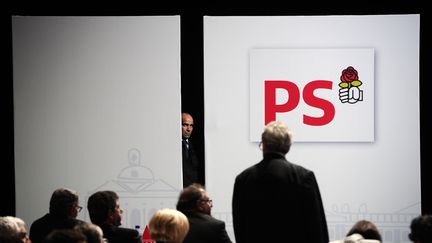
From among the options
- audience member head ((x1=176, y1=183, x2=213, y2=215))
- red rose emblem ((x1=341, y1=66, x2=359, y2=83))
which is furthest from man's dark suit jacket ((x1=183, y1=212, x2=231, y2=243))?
red rose emblem ((x1=341, y1=66, x2=359, y2=83))

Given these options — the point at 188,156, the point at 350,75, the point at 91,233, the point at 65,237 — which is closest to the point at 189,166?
the point at 188,156

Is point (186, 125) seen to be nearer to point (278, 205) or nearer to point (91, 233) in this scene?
point (278, 205)

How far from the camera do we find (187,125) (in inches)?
258

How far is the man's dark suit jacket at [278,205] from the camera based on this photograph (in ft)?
12.7

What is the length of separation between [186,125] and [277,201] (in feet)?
8.97

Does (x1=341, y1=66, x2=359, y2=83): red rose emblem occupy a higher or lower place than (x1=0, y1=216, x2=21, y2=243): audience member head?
higher

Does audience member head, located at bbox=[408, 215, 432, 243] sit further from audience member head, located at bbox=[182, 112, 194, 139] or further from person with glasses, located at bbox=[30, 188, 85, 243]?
audience member head, located at bbox=[182, 112, 194, 139]

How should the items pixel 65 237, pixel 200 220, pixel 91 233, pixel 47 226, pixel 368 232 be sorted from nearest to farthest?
pixel 65 237, pixel 91 233, pixel 368 232, pixel 200 220, pixel 47 226

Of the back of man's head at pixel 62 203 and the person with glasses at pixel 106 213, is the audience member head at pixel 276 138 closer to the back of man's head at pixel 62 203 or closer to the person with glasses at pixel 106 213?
the person with glasses at pixel 106 213

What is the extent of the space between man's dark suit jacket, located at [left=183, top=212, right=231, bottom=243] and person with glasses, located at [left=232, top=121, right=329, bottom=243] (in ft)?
1.29

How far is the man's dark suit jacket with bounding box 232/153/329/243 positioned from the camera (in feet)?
12.7

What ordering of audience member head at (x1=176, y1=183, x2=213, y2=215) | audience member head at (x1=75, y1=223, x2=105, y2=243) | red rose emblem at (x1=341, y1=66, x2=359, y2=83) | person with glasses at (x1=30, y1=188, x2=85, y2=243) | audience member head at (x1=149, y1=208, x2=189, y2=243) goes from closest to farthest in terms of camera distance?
audience member head at (x1=75, y1=223, x2=105, y2=243) < audience member head at (x1=149, y1=208, x2=189, y2=243) < audience member head at (x1=176, y1=183, x2=213, y2=215) < person with glasses at (x1=30, y1=188, x2=85, y2=243) < red rose emblem at (x1=341, y1=66, x2=359, y2=83)

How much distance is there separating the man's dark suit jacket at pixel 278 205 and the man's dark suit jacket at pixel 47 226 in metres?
1.22
